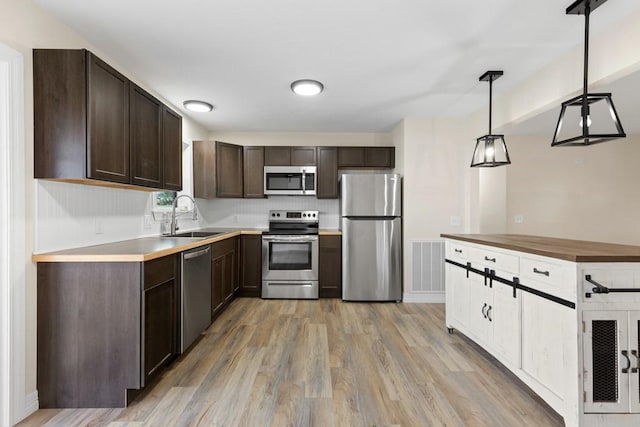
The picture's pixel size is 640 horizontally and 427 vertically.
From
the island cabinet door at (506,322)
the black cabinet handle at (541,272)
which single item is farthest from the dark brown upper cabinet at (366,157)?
the black cabinet handle at (541,272)

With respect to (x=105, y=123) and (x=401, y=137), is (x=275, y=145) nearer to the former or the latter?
(x=401, y=137)

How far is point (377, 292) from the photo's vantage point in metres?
4.22

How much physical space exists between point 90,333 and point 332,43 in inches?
97.4

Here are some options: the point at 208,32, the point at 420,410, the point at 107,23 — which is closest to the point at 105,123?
the point at 107,23

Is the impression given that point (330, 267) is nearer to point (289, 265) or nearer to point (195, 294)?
point (289, 265)

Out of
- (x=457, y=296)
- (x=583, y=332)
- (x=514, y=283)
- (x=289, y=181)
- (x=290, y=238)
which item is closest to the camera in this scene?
(x=583, y=332)

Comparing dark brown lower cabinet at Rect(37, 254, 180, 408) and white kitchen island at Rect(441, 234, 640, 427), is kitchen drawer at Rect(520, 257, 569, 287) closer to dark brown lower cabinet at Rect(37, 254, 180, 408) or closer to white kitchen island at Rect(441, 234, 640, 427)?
white kitchen island at Rect(441, 234, 640, 427)

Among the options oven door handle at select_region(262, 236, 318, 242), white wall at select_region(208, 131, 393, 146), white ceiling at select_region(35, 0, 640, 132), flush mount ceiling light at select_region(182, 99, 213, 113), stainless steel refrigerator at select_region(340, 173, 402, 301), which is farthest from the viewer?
white wall at select_region(208, 131, 393, 146)

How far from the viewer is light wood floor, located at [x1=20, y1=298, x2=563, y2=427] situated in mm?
1823

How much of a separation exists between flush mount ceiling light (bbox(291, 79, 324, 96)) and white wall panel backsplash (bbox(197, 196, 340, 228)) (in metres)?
2.05

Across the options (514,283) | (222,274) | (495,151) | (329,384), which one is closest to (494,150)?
(495,151)

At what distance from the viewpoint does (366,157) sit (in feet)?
15.7

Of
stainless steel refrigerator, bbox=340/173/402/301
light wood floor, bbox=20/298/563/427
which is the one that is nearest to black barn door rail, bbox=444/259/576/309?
light wood floor, bbox=20/298/563/427

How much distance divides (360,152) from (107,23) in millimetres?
3348
